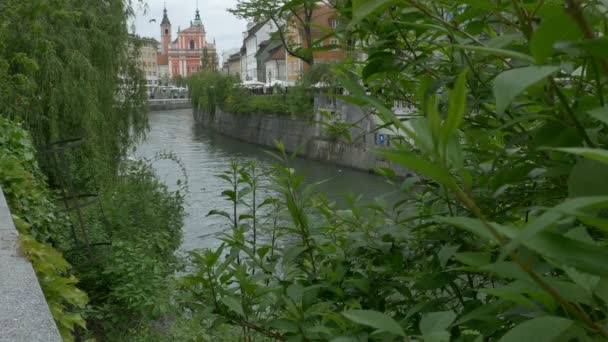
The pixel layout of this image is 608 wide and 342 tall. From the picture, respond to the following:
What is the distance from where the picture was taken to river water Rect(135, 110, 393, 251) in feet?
40.2

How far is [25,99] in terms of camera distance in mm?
9195

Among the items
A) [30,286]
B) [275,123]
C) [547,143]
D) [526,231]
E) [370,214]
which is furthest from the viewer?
[275,123]

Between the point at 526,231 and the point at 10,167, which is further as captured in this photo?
the point at 10,167

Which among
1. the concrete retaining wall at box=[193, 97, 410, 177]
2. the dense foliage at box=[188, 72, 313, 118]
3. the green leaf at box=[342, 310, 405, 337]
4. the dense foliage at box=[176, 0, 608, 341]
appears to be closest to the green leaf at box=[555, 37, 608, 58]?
the dense foliage at box=[176, 0, 608, 341]

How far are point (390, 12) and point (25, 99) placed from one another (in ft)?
29.5

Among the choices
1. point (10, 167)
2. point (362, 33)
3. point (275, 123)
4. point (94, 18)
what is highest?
point (94, 18)

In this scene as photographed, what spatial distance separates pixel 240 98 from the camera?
3953 cm

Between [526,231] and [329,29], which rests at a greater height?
[329,29]

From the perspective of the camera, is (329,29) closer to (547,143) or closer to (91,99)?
(547,143)

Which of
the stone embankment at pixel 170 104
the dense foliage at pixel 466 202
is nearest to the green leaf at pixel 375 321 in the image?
the dense foliage at pixel 466 202

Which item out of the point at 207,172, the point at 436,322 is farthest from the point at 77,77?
the point at 436,322

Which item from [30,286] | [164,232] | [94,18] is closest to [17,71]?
[94,18]

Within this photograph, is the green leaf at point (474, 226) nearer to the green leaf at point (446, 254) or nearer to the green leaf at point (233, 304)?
the green leaf at point (446, 254)

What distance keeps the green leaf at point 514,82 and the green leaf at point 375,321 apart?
21 cm
